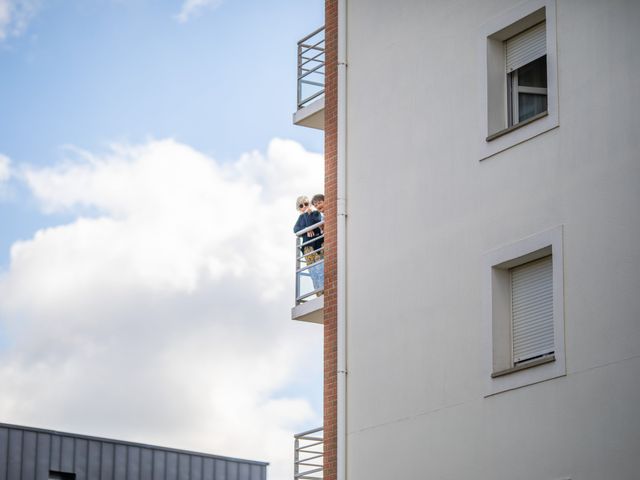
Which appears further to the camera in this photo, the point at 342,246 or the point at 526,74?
the point at 342,246

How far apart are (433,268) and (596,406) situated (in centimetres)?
381

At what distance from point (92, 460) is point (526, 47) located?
56.7ft

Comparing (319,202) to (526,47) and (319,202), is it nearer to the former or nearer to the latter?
(319,202)

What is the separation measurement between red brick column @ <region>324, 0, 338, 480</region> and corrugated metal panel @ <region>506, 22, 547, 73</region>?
3821mm

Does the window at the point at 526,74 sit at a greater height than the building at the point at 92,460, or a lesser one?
greater

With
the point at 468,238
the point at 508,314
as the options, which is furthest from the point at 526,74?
the point at 508,314

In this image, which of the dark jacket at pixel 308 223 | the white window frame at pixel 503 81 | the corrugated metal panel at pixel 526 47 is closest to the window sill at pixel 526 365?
the white window frame at pixel 503 81

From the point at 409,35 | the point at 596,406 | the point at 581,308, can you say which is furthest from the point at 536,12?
the point at 596,406

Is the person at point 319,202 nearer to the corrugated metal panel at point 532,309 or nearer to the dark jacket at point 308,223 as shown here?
the dark jacket at point 308,223

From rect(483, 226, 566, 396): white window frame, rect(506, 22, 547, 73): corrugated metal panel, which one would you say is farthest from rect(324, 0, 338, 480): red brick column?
rect(506, 22, 547, 73): corrugated metal panel

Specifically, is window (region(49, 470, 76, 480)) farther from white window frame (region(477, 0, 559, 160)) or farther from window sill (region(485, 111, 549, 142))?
window sill (region(485, 111, 549, 142))

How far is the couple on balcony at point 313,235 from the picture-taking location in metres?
23.5

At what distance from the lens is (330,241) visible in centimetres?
2297

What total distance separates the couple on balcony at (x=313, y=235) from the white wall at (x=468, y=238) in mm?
1182
